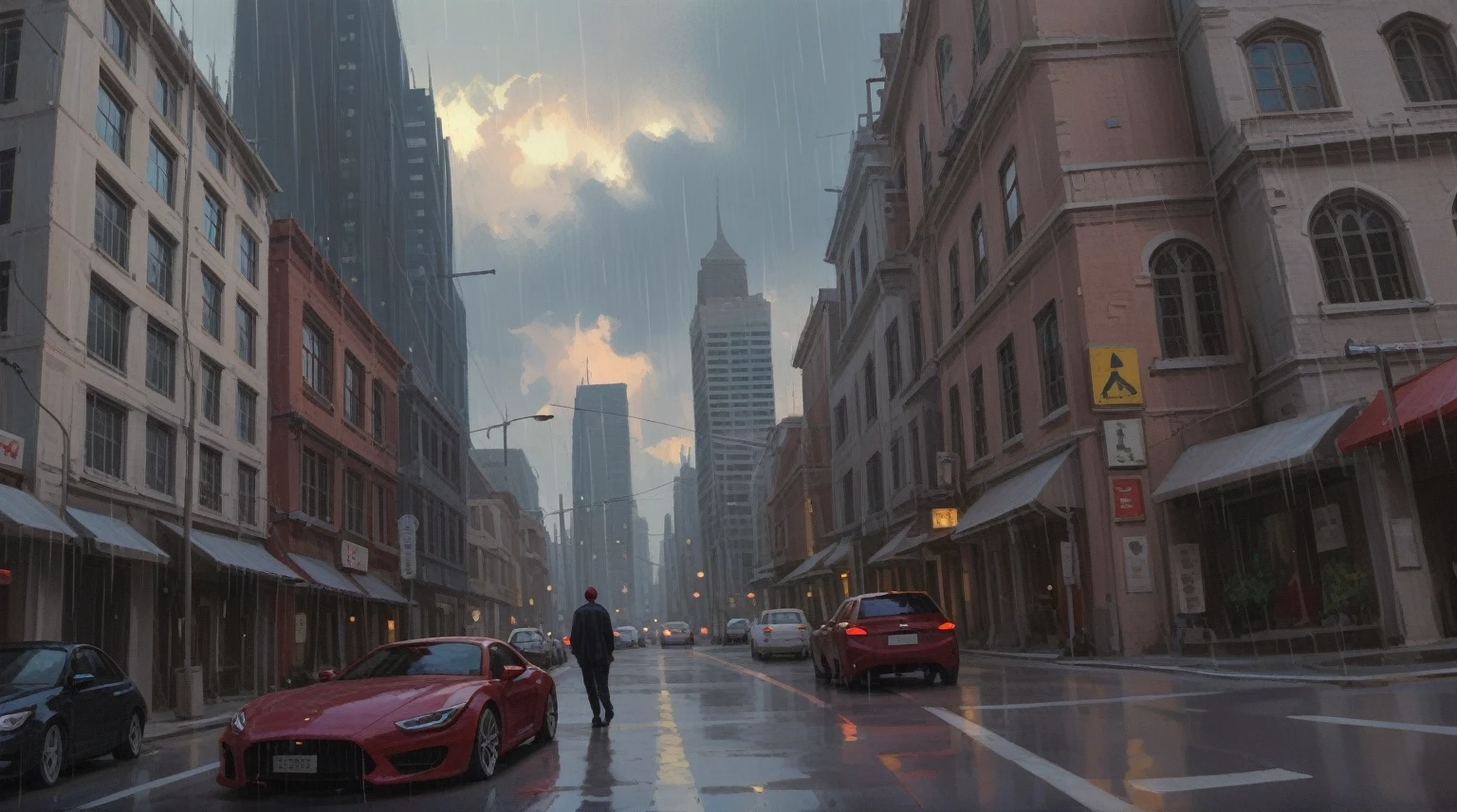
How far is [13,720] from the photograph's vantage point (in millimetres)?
9672

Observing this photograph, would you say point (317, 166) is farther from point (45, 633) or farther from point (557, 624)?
point (45, 633)

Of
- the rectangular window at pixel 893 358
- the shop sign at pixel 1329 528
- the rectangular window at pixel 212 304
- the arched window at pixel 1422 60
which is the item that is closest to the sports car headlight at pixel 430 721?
the shop sign at pixel 1329 528

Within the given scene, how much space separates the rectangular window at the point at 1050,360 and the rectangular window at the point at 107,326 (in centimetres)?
1947

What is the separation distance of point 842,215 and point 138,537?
3719 cm

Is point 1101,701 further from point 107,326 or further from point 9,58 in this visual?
point 9,58

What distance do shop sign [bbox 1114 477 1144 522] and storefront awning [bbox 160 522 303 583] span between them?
18.2 metres

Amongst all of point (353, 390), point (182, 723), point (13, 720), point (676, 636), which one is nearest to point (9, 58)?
point (182, 723)

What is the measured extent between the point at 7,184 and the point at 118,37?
520 cm

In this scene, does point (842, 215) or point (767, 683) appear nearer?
point (767, 683)

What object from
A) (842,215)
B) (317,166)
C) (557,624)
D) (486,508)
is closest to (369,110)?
(317,166)

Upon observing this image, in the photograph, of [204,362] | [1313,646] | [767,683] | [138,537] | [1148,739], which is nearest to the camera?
[1148,739]

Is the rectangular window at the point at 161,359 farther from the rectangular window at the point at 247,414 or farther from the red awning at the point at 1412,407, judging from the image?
the red awning at the point at 1412,407

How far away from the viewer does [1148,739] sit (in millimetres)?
9570

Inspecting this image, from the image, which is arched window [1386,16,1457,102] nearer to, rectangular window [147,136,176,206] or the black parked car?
the black parked car
